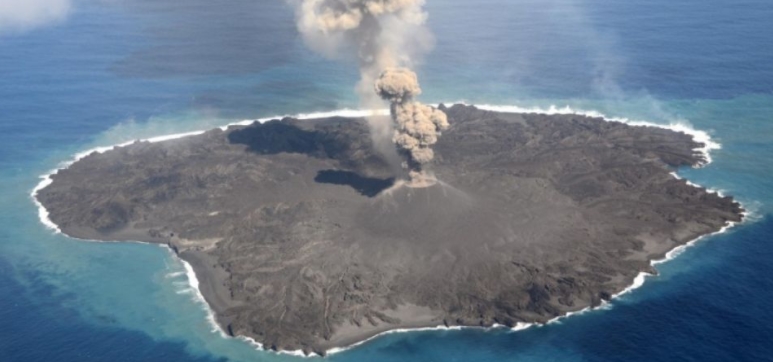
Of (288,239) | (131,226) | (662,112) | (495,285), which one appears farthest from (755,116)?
(131,226)

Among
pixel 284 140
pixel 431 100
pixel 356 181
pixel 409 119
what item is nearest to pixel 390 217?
pixel 409 119

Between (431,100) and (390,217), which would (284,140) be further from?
(390,217)

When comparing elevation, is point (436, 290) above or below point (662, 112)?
below

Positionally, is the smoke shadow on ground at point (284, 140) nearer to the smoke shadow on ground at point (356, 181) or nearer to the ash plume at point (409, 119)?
the smoke shadow on ground at point (356, 181)

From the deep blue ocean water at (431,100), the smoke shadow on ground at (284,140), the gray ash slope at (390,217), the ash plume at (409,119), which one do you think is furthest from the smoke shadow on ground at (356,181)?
the deep blue ocean water at (431,100)

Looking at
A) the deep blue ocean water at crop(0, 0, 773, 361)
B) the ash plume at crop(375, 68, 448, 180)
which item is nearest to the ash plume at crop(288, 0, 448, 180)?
the ash plume at crop(375, 68, 448, 180)

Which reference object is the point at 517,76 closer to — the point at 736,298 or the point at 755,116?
the point at 755,116

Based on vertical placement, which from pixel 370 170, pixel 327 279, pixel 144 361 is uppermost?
pixel 370 170
